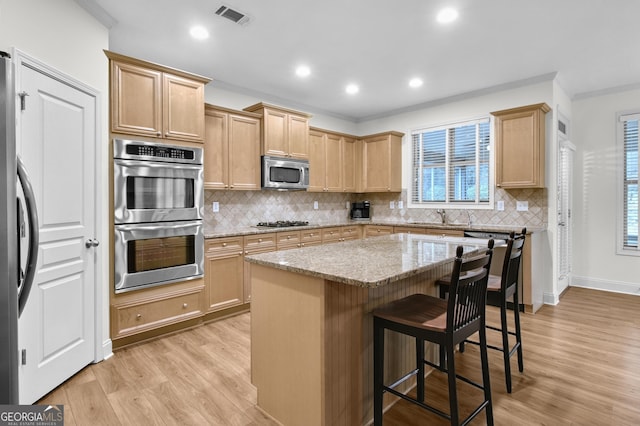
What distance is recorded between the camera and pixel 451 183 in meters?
5.24

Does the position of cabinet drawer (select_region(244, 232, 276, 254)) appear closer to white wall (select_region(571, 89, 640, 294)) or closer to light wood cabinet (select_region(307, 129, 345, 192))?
light wood cabinet (select_region(307, 129, 345, 192))

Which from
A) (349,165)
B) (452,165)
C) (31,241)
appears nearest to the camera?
(31,241)

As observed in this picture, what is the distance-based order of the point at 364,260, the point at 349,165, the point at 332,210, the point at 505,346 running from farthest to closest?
the point at 332,210, the point at 349,165, the point at 505,346, the point at 364,260

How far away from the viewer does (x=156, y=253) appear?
3121mm

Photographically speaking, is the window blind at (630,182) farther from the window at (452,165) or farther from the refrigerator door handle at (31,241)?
the refrigerator door handle at (31,241)

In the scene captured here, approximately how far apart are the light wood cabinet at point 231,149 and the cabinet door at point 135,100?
81cm

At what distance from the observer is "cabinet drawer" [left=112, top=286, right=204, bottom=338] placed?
2.92m

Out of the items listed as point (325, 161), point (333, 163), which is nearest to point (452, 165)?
point (333, 163)

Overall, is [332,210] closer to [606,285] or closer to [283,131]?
[283,131]

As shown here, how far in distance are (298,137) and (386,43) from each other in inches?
73.3

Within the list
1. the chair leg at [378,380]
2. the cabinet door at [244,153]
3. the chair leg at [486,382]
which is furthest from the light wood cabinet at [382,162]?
the chair leg at [378,380]

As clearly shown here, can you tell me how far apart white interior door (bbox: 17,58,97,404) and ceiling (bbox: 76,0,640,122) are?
0.92m

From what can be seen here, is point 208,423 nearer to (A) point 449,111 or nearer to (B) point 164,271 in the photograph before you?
(B) point 164,271

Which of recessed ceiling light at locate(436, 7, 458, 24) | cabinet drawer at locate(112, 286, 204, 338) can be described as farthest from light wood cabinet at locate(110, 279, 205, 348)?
recessed ceiling light at locate(436, 7, 458, 24)
